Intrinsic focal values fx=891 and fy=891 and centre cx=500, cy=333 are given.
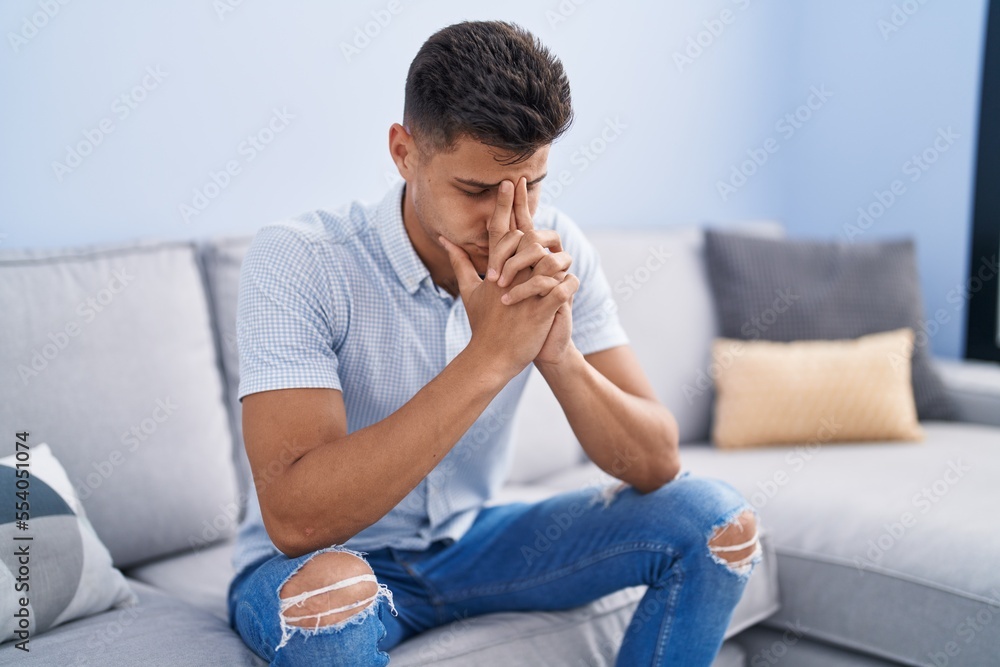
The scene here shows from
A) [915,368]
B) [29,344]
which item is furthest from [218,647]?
[915,368]

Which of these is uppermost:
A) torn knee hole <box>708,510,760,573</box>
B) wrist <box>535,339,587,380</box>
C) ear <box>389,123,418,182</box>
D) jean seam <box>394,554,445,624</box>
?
ear <box>389,123,418,182</box>

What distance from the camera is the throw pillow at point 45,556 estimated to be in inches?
46.5

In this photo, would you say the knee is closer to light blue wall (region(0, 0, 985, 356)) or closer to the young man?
the young man

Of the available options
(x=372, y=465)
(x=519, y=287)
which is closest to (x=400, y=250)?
(x=519, y=287)

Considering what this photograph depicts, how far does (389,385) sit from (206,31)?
90 cm

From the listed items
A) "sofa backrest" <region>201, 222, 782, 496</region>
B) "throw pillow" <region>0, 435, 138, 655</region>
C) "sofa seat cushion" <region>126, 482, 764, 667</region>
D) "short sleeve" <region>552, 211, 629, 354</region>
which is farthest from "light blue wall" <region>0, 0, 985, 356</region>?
"short sleeve" <region>552, 211, 629, 354</region>

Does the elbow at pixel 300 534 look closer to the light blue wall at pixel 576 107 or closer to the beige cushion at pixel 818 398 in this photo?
the light blue wall at pixel 576 107

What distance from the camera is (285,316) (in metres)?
1.17

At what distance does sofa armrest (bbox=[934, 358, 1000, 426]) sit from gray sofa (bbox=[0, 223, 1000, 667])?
0.34 meters

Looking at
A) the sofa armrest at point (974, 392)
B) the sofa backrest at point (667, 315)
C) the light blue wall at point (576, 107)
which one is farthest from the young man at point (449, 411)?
the sofa armrest at point (974, 392)

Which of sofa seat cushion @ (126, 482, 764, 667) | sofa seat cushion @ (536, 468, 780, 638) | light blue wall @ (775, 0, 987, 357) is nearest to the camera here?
sofa seat cushion @ (126, 482, 764, 667)

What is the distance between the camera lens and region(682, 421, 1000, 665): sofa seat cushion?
1.45m

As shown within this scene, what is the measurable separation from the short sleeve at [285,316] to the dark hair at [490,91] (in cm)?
23

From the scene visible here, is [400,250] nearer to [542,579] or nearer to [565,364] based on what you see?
[565,364]
